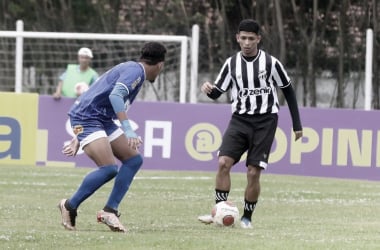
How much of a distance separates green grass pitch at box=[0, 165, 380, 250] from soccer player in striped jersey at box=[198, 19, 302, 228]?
0.44 meters

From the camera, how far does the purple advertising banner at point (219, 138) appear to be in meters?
19.0

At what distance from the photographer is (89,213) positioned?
12812 mm

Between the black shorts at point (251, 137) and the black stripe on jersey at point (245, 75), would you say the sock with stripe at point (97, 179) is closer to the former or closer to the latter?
the black shorts at point (251, 137)

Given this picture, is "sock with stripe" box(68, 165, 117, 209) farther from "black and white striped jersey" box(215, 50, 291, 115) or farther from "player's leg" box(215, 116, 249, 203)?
"black and white striped jersey" box(215, 50, 291, 115)

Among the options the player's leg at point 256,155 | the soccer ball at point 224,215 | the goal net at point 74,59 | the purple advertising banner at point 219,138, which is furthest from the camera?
the goal net at point 74,59

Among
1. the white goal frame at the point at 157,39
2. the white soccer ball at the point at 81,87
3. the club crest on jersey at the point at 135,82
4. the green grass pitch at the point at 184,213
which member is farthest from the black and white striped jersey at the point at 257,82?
the white goal frame at the point at 157,39

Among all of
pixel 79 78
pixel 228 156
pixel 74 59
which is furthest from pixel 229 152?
pixel 74 59

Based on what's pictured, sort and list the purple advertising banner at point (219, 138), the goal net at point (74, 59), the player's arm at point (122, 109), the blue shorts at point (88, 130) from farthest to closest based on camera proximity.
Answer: the goal net at point (74, 59), the purple advertising banner at point (219, 138), the blue shorts at point (88, 130), the player's arm at point (122, 109)

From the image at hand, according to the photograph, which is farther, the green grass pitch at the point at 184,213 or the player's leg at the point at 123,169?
the player's leg at the point at 123,169

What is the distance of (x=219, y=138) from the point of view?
1947 centimetres

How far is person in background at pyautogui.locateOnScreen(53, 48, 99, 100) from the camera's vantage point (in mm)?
20047

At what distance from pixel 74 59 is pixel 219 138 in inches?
237

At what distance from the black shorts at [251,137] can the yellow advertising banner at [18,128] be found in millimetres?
8259

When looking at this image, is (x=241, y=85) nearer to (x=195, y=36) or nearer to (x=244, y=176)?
(x=244, y=176)
